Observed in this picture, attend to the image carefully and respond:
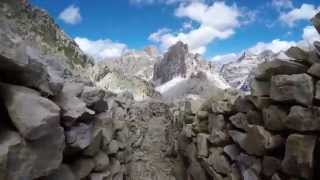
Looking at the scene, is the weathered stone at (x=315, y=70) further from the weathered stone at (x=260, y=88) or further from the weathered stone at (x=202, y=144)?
the weathered stone at (x=202, y=144)

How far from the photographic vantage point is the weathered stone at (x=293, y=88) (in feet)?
22.0

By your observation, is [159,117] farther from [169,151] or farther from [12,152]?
[12,152]

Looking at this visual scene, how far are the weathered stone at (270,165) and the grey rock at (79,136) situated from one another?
4.18m

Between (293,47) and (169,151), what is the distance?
9889 millimetres

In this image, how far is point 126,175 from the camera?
39.6ft

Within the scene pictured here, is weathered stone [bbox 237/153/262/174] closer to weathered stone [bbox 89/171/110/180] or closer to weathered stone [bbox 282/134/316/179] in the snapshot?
weathered stone [bbox 282/134/316/179]

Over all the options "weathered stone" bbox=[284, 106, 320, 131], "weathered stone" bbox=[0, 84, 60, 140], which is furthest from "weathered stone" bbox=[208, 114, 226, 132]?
"weathered stone" bbox=[0, 84, 60, 140]

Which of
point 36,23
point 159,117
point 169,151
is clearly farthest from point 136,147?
point 36,23

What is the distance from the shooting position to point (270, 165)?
24.7 ft

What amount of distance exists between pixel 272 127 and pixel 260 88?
3.88 feet

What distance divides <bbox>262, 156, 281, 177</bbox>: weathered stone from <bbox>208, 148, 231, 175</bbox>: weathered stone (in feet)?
6.18

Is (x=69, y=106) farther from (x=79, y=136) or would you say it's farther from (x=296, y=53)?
(x=296, y=53)

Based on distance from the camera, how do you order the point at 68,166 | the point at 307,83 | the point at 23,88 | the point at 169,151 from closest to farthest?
1. the point at 23,88
2. the point at 307,83
3. the point at 68,166
4. the point at 169,151

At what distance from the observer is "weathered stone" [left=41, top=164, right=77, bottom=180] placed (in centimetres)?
645
